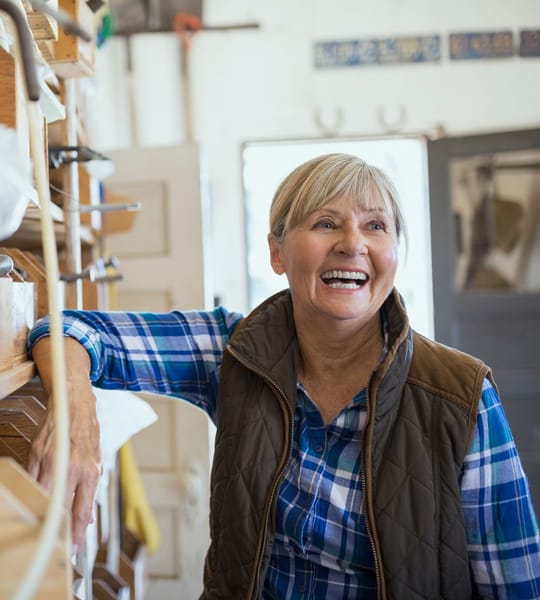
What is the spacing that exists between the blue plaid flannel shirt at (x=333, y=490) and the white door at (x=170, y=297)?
112 centimetres

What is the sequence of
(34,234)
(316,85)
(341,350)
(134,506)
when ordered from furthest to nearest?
(316,85) < (134,506) < (34,234) < (341,350)

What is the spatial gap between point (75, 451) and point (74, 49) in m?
0.76

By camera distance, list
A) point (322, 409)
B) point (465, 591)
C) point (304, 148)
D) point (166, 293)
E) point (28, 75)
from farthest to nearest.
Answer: point (304, 148)
point (166, 293)
point (322, 409)
point (465, 591)
point (28, 75)

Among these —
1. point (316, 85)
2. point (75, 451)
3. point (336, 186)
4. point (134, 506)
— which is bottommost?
point (134, 506)

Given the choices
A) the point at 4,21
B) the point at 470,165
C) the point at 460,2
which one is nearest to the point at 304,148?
the point at 470,165

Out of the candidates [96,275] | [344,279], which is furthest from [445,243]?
→ [344,279]

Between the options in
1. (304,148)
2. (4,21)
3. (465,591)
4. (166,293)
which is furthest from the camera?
(304,148)

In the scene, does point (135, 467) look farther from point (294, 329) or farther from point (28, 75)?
point (28, 75)

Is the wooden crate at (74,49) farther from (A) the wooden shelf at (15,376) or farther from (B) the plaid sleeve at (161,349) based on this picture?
(A) the wooden shelf at (15,376)

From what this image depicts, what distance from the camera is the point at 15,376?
74 cm

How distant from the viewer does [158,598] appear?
2.34m

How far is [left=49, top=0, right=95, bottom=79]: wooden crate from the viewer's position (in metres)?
1.06

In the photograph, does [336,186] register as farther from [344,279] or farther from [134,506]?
[134,506]

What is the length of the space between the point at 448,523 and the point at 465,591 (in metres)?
0.11
